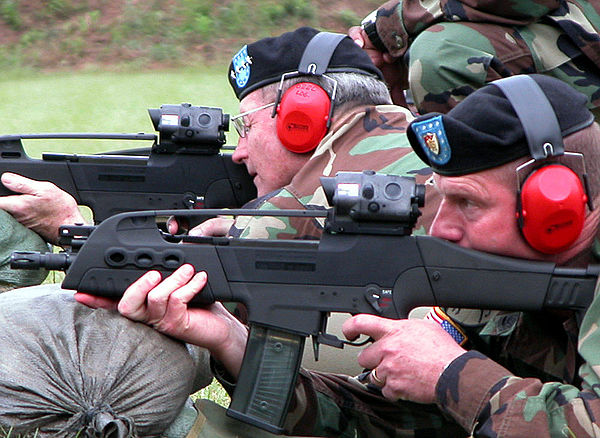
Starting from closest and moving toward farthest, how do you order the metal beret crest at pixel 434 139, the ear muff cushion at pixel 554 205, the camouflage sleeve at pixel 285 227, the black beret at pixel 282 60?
the ear muff cushion at pixel 554 205 → the metal beret crest at pixel 434 139 → the camouflage sleeve at pixel 285 227 → the black beret at pixel 282 60

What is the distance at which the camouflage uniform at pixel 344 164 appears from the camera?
9.78ft

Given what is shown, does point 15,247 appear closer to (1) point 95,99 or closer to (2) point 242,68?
(2) point 242,68

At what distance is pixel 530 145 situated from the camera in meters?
2.21

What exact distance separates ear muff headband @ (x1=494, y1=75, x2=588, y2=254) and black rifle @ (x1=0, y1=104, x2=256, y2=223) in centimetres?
193

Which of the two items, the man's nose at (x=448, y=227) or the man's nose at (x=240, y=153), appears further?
the man's nose at (x=240, y=153)

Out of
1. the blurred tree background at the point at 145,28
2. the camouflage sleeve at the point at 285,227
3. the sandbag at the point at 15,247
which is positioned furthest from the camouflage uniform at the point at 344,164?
the blurred tree background at the point at 145,28

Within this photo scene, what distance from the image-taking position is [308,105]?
329cm

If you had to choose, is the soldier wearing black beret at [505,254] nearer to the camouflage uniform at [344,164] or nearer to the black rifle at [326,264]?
the black rifle at [326,264]

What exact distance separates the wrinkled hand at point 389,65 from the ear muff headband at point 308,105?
137 centimetres

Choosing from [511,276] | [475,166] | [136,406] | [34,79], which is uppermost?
[475,166]

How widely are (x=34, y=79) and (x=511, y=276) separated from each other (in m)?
7.71

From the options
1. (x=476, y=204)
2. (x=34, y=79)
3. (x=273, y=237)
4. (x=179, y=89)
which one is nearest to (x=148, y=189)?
(x=273, y=237)

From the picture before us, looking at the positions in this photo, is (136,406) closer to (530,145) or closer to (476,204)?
(476,204)

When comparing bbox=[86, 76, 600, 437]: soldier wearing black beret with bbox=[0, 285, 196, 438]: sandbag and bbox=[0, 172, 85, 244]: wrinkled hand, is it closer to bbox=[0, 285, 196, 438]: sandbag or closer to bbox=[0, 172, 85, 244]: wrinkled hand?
bbox=[0, 285, 196, 438]: sandbag
